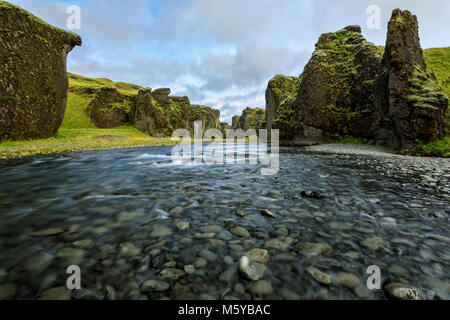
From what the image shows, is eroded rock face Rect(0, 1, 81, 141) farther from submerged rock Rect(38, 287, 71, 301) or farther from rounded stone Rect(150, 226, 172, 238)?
submerged rock Rect(38, 287, 71, 301)

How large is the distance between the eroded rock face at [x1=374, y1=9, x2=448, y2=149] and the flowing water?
17.3 meters

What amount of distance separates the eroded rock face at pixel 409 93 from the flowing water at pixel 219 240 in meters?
17.3

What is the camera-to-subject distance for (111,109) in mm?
64875

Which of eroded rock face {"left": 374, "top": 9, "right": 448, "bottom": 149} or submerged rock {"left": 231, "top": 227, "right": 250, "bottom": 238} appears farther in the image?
eroded rock face {"left": 374, "top": 9, "right": 448, "bottom": 149}

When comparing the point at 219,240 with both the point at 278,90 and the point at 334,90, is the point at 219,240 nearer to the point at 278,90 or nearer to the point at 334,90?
the point at 334,90

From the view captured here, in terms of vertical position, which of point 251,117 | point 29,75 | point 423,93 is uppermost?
point 251,117

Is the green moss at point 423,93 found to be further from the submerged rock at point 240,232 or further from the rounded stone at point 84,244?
the rounded stone at point 84,244

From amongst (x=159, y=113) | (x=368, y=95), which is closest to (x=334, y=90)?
(x=368, y=95)

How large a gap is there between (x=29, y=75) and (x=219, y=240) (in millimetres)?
33650

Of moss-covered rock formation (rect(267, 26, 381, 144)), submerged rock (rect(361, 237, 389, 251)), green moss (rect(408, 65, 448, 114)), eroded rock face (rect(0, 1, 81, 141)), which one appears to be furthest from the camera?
moss-covered rock formation (rect(267, 26, 381, 144))

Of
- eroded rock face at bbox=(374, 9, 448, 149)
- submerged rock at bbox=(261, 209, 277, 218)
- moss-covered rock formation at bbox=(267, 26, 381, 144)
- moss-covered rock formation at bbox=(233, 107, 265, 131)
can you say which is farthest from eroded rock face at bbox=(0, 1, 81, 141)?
moss-covered rock formation at bbox=(233, 107, 265, 131)

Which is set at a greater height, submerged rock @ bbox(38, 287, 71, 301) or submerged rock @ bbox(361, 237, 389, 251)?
submerged rock @ bbox(361, 237, 389, 251)

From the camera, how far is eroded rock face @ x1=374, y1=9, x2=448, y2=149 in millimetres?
18094
